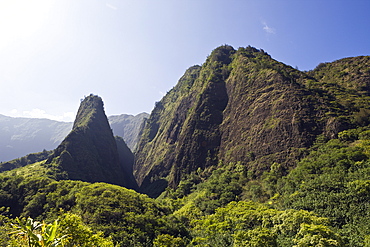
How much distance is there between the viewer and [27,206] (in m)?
64.8

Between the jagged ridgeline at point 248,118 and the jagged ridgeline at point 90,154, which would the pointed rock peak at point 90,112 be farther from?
the jagged ridgeline at point 248,118

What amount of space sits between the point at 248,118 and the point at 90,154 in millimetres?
99690

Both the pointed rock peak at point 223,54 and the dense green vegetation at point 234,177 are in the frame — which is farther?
the pointed rock peak at point 223,54

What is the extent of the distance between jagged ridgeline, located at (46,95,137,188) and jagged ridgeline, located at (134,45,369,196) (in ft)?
85.2

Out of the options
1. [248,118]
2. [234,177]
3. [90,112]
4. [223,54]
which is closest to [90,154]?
[90,112]

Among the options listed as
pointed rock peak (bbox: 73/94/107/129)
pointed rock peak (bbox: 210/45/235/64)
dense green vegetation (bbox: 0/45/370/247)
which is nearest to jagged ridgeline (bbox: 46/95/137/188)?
pointed rock peak (bbox: 73/94/107/129)

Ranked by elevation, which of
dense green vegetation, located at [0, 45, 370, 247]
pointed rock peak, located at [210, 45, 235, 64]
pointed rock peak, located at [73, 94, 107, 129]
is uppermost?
pointed rock peak, located at [210, 45, 235, 64]

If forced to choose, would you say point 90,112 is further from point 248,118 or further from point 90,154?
point 248,118

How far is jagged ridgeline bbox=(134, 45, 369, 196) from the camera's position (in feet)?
274

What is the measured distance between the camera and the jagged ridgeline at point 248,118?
274ft

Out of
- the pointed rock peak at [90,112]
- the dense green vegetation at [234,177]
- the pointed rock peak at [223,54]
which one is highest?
the pointed rock peak at [223,54]

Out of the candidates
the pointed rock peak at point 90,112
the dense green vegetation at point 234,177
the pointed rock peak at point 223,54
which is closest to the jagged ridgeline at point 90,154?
the pointed rock peak at point 90,112

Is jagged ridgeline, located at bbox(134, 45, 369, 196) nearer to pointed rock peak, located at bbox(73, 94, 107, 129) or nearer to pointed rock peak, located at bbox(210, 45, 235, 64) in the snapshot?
pointed rock peak, located at bbox(210, 45, 235, 64)

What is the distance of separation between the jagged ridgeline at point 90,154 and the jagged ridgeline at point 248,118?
25981mm
